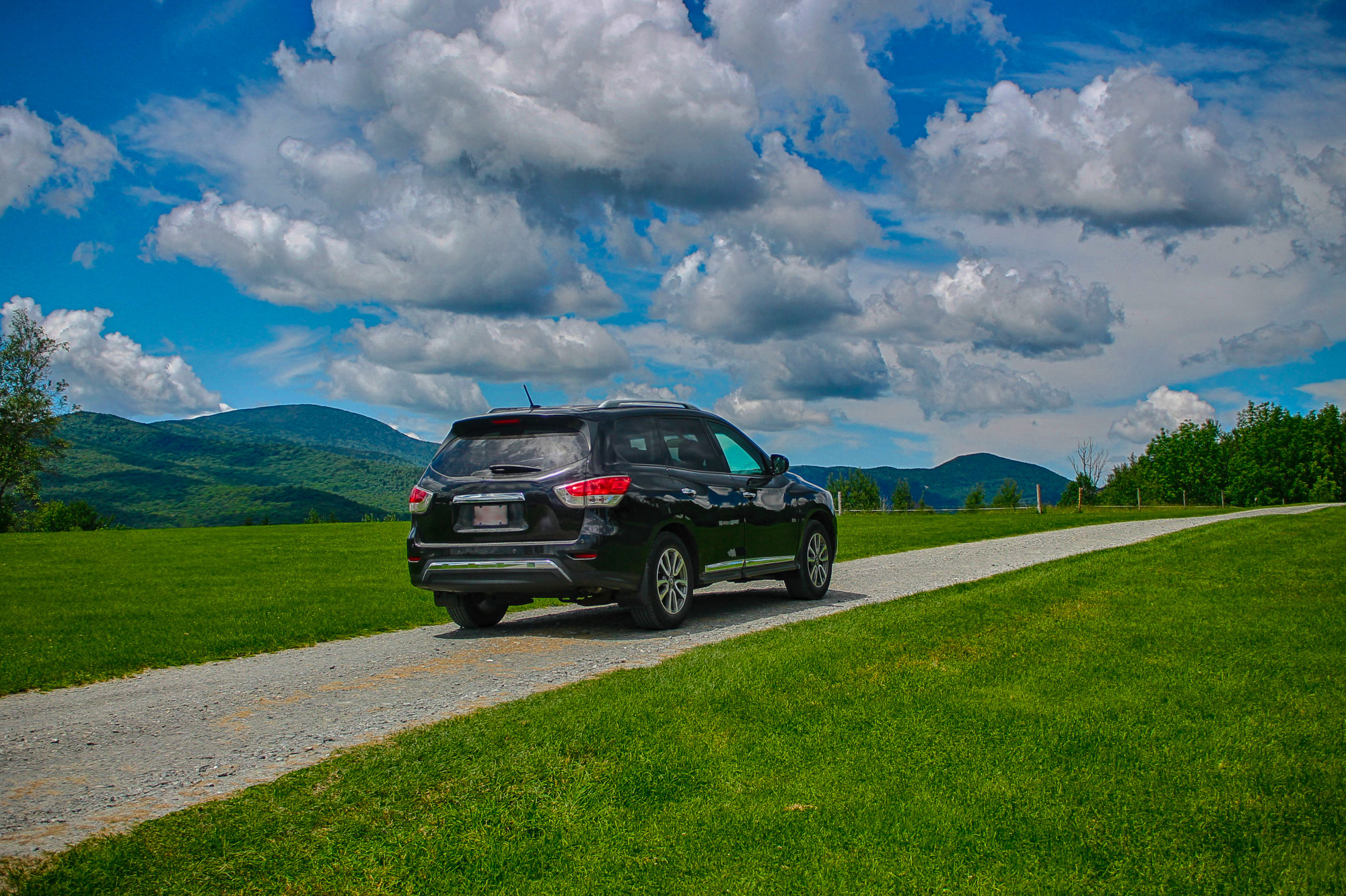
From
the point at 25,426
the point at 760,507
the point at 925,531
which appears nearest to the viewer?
the point at 760,507

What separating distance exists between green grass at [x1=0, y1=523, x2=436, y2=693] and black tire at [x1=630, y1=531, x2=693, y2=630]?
3097 mm

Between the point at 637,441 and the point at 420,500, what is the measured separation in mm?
2137

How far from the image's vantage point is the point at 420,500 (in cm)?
926

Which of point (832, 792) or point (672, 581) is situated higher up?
point (672, 581)

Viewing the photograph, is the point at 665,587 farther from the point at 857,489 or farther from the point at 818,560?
the point at 857,489

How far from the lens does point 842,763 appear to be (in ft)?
14.2

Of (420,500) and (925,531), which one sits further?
(925,531)

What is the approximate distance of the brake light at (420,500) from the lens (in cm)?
922

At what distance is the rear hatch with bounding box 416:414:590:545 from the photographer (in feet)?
28.8

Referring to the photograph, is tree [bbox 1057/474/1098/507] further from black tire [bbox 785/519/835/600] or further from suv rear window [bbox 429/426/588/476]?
suv rear window [bbox 429/426/588/476]

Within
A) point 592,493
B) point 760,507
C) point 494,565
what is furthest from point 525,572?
point 760,507

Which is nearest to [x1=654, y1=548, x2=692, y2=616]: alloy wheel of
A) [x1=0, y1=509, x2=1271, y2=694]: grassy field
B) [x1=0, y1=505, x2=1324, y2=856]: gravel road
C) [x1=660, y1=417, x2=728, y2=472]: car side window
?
[x1=0, y1=505, x2=1324, y2=856]: gravel road

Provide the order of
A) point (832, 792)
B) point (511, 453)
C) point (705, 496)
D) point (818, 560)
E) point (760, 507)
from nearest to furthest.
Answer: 1. point (832, 792)
2. point (511, 453)
3. point (705, 496)
4. point (760, 507)
5. point (818, 560)

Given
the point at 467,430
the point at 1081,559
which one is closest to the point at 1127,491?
the point at 1081,559
